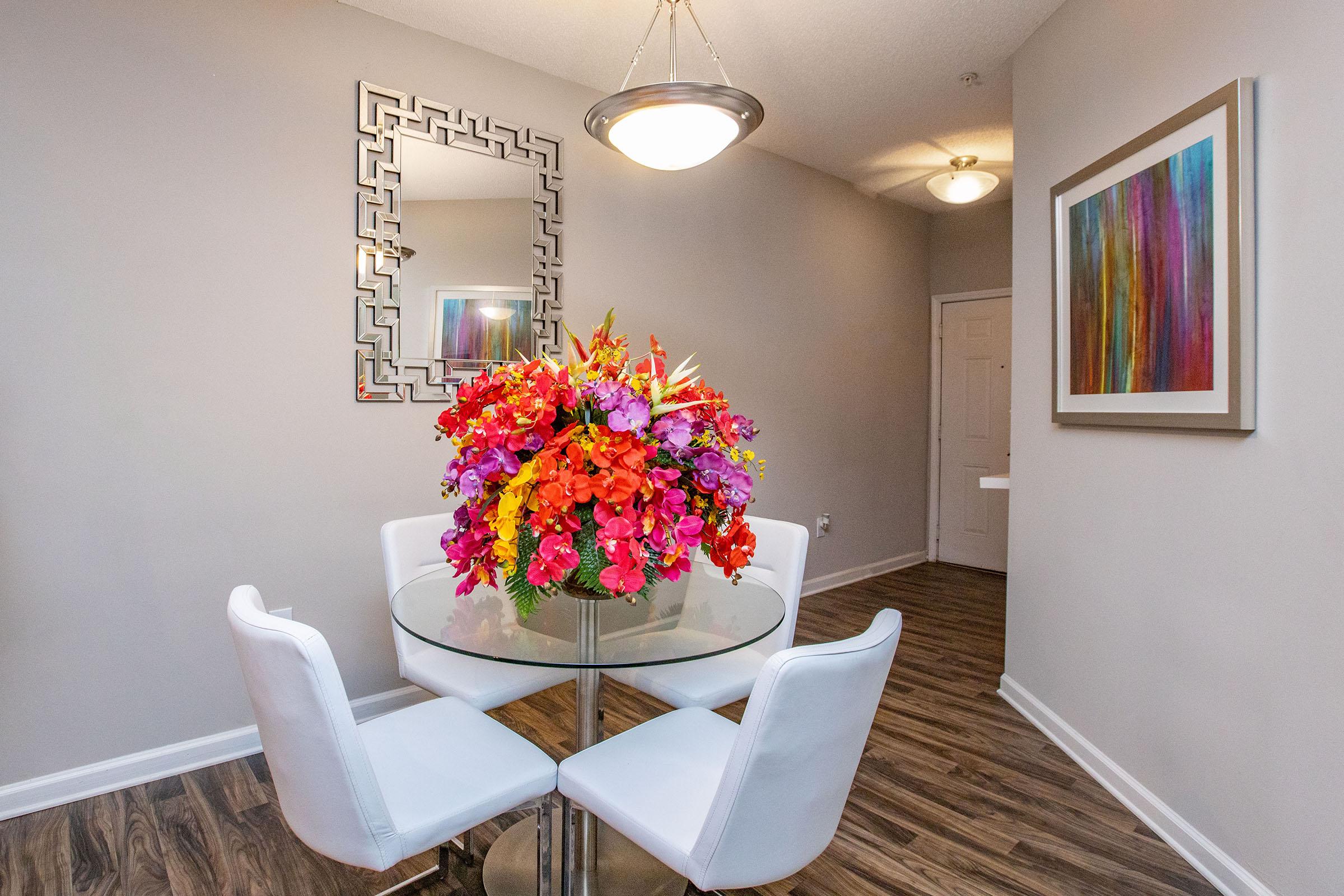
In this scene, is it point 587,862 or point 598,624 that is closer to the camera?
point 598,624

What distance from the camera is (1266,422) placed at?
167cm

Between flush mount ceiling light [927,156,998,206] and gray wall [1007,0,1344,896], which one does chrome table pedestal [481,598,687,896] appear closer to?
gray wall [1007,0,1344,896]

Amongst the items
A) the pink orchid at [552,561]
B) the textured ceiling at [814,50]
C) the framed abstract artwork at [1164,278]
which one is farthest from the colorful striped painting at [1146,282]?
the pink orchid at [552,561]

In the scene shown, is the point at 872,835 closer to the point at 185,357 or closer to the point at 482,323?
the point at 482,323

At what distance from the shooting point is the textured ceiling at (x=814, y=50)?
103 inches

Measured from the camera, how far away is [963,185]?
3.99 metres

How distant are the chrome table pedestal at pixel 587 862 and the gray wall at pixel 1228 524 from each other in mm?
1383

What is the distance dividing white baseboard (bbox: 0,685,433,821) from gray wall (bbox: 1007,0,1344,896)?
231 cm

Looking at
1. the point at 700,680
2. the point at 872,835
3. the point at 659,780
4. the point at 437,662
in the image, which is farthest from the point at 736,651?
the point at 437,662

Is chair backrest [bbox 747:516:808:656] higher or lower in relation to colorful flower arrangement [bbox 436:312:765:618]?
lower

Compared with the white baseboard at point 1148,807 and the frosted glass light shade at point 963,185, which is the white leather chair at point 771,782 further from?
the frosted glass light shade at point 963,185

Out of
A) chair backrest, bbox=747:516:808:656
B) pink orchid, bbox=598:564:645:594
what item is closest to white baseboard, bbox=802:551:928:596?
chair backrest, bbox=747:516:808:656

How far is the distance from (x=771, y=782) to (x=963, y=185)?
149 inches

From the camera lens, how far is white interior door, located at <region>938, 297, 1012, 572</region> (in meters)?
5.13
